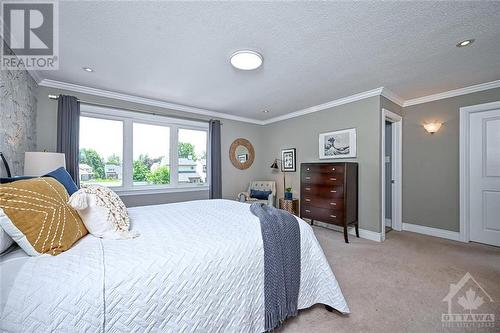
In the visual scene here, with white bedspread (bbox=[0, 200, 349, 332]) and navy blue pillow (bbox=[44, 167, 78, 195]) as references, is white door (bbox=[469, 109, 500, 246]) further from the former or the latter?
navy blue pillow (bbox=[44, 167, 78, 195])

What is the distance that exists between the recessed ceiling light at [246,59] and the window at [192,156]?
2286 mm

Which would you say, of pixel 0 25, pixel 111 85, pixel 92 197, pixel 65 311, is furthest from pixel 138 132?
pixel 65 311

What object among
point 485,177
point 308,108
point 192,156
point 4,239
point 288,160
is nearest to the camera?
point 4,239

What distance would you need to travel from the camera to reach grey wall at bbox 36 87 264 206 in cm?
279

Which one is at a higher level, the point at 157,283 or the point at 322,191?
the point at 322,191

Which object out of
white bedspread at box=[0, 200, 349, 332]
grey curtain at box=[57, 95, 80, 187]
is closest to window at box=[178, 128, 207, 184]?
grey curtain at box=[57, 95, 80, 187]

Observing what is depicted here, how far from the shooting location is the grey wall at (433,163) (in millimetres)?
3178

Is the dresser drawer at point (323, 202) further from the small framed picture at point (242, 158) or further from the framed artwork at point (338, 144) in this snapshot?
the small framed picture at point (242, 158)

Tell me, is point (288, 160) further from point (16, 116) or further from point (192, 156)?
point (16, 116)

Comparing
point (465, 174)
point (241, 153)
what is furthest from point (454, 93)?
point (241, 153)

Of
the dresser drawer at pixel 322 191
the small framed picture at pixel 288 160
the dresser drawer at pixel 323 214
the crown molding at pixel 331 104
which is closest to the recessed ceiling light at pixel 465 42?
the crown molding at pixel 331 104

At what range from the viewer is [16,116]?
2.09 meters

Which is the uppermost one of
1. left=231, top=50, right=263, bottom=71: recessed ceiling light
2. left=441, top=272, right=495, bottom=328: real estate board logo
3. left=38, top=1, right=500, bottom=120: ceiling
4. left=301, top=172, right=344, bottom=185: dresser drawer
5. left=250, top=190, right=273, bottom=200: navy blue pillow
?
left=38, top=1, right=500, bottom=120: ceiling

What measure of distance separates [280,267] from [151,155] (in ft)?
10.6
